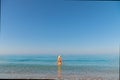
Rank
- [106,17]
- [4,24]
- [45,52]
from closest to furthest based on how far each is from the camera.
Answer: [4,24]
[106,17]
[45,52]

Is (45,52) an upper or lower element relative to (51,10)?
lower

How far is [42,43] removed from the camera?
1109cm

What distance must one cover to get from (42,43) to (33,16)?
4.14 feet

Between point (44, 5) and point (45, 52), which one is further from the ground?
point (44, 5)

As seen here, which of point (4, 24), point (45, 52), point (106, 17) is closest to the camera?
point (4, 24)

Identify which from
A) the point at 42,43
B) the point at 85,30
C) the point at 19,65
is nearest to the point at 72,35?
the point at 85,30

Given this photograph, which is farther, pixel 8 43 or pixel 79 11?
pixel 79 11

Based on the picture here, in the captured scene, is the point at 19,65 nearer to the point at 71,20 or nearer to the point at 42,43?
the point at 42,43

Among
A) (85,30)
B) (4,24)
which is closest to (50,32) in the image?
(85,30)

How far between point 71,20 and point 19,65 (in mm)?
3028

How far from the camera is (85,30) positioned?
11.1 metres

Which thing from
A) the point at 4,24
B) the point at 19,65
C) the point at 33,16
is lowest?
the point at 19,65

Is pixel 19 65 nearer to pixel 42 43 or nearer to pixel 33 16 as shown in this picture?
pixel 42 43

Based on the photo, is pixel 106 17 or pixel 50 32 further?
pixel 50 32
